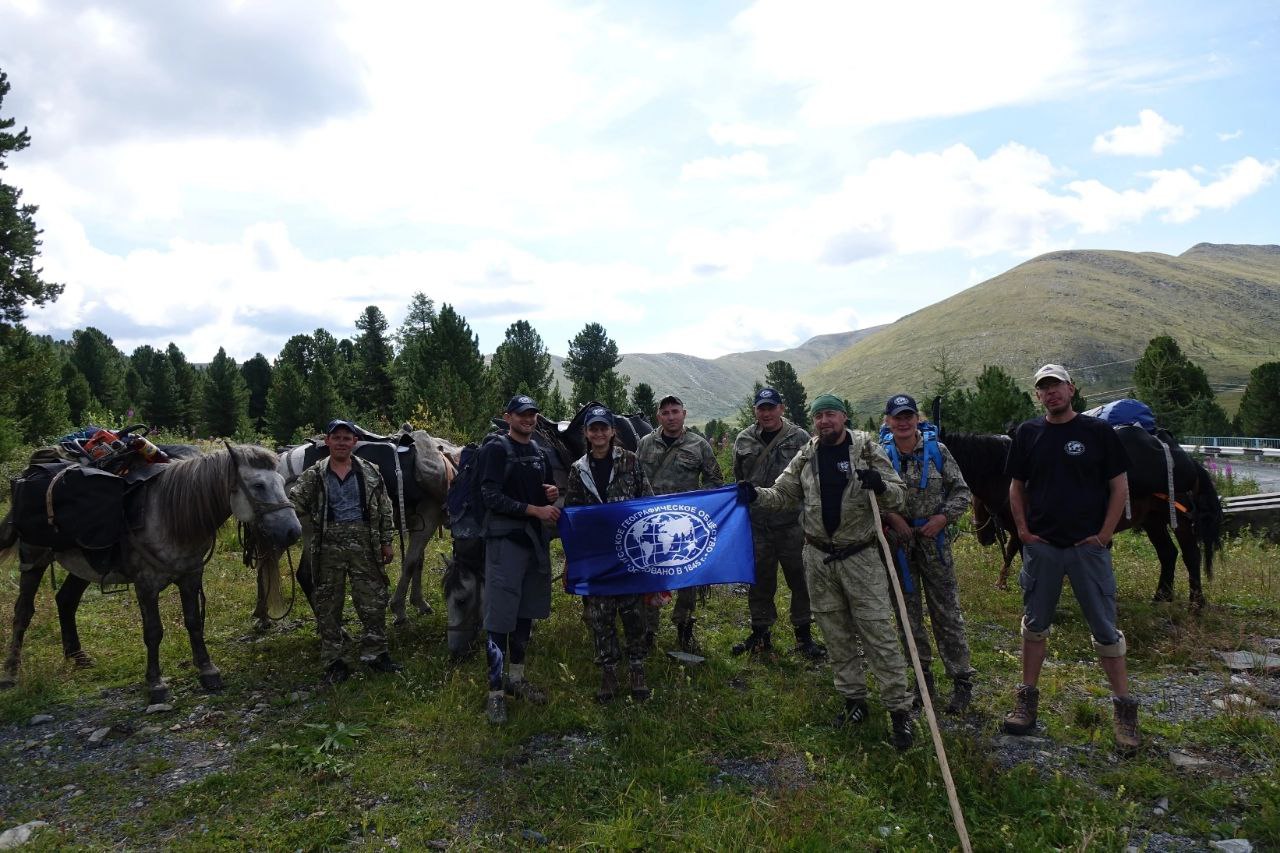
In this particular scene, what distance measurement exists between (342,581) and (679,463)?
3.68 meters

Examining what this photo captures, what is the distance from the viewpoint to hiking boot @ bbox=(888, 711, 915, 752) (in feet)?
16.6

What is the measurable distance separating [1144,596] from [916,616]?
5.50m

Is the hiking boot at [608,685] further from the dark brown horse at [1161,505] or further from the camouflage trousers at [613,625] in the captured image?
the dark brown horse at [1161,505]

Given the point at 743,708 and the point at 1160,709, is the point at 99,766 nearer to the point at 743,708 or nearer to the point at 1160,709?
the point at 743,708

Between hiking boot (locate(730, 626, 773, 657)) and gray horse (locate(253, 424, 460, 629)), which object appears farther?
gray horse (locate(253, 424, 460, 629))

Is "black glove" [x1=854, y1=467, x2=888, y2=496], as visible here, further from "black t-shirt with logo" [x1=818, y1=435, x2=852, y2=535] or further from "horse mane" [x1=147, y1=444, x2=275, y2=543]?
"horse mane" [x1=147, y1=444, x2=275, y2=543]

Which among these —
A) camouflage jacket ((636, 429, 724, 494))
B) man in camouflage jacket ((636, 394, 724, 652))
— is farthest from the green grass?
camouflage jacket ((636, 429, 724, 494))

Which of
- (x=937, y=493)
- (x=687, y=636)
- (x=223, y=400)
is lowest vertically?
(x=687, y=636)

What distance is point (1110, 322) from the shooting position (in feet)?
465

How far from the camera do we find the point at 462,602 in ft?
23.6

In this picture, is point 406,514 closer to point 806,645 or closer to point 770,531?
point 770,531

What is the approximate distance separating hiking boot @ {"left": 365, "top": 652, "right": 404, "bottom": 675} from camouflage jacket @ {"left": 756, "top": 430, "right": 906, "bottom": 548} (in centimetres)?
416

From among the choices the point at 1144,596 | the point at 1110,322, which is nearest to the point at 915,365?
the point at 1110,322

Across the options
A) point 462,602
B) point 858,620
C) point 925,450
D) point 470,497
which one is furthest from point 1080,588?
point 462,602
